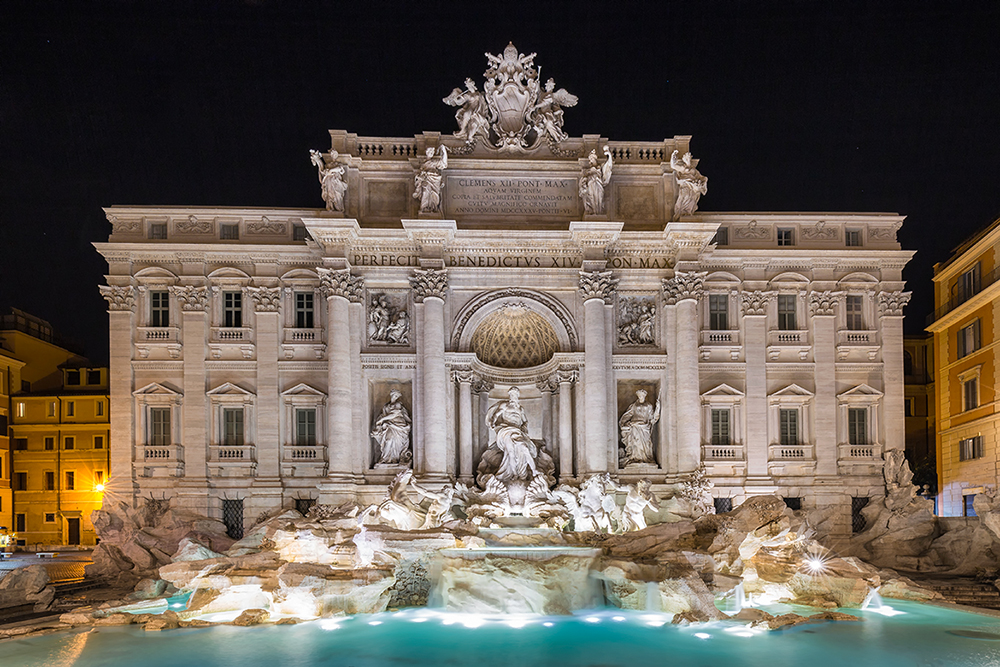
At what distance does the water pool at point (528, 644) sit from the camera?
610 inches

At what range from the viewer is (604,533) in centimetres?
2398

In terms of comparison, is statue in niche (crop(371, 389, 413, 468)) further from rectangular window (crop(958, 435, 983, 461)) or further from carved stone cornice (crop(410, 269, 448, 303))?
rectangular window (crop(958, 435, 983, 461))

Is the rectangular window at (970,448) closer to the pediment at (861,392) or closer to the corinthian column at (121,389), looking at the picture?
the pediment at (861,392)

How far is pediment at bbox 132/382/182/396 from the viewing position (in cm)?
2880

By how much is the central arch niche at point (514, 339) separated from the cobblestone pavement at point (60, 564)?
15744mm

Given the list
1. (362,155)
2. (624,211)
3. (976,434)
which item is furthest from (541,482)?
(976,434)

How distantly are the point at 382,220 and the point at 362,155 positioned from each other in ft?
8.58

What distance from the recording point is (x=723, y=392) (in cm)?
2966

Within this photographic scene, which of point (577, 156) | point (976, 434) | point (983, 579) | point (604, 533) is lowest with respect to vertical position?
point (983, 579)

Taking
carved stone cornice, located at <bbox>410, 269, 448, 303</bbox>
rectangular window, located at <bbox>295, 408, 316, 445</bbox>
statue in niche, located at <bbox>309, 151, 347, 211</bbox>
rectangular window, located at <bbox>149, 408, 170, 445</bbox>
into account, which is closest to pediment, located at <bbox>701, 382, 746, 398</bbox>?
carved stone cornice, located at <bbox>410, 269, 448, 303</bbox>

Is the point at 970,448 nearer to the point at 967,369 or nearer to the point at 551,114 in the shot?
the point at 967,369

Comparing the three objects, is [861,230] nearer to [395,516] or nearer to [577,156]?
[577,156]

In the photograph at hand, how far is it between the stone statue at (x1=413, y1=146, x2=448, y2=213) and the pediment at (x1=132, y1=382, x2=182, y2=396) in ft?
37.2

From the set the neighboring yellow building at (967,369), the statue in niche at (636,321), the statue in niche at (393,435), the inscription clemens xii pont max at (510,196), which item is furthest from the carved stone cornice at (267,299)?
the neighboring yellow building at (967,369)
